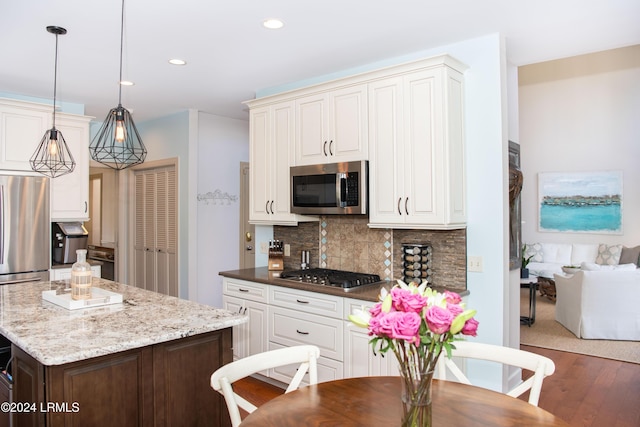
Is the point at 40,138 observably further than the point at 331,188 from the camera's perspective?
Yes

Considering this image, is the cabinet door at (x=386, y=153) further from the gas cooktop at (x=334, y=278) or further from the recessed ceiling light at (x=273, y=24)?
the recessed ceiling light at (x=273, y=24)

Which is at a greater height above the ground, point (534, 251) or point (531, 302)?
point (534, 251)

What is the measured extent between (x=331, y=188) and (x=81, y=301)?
1849mm

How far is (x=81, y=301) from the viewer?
2408mm

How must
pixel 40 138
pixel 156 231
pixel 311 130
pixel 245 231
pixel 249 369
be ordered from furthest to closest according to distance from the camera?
pixel 245 231 → pixel 156 231 → pixel 40 138 → pixel 311 130 → pixel 249 369

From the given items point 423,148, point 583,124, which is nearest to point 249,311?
point 423,148

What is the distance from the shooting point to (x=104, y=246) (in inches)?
274

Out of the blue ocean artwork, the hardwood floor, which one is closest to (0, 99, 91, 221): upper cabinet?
the hardwood floor

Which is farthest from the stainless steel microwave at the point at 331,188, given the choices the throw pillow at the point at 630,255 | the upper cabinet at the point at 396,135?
the throw pillow at the point at 630,255

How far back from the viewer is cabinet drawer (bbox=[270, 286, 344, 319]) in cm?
321

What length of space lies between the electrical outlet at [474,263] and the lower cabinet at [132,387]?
1753 mm

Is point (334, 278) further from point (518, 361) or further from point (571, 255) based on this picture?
point (571, 255)

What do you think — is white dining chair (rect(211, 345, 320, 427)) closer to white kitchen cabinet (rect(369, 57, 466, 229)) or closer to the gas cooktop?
the gas cooktop

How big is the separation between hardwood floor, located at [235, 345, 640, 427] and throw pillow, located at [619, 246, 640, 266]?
2.90m
